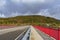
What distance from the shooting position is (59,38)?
986 cm

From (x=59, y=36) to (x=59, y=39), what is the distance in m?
0.22

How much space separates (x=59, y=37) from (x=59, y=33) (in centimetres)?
38

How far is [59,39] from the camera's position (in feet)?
32.2

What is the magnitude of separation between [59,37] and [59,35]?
15 cm

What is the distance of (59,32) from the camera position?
10305 millimetres

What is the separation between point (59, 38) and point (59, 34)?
32cm

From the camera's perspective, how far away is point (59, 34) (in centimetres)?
1013

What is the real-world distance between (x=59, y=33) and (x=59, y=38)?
440 mm

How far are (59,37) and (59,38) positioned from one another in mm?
59

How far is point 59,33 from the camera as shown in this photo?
10242mm

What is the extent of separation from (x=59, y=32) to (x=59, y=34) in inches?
7.6

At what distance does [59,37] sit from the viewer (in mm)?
9898
